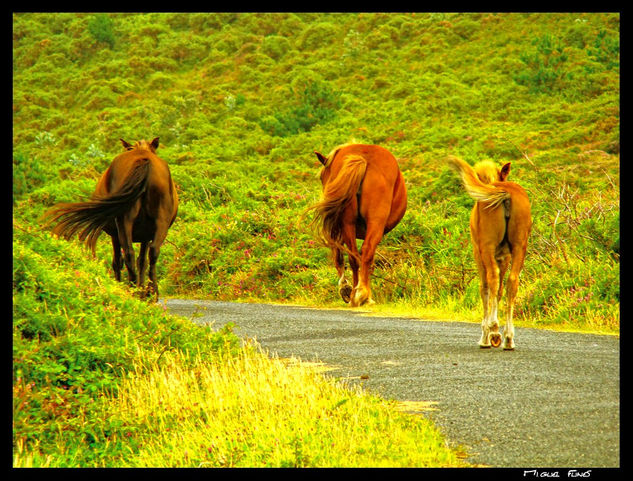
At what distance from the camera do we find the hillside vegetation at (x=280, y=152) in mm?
7762

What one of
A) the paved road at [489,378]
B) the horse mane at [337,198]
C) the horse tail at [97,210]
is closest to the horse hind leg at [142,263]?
the horse tail at [97,210]

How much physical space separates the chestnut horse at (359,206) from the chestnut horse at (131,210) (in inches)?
94.0

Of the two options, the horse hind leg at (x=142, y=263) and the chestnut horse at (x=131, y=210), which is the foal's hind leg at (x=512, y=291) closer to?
the chestnut horse at (x=131, y=210)

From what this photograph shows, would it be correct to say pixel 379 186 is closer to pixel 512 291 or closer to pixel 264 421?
pixel 512 291

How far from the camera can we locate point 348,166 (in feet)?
40.6

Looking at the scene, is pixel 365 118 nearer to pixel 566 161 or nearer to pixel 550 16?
pixel 566 161

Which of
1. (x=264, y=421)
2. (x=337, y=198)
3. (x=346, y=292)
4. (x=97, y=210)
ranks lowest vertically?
(x=264, y=421)

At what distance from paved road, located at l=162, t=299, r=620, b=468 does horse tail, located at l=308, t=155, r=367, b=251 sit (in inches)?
64.1

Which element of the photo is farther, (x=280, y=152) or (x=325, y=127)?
(x=325, y=127)

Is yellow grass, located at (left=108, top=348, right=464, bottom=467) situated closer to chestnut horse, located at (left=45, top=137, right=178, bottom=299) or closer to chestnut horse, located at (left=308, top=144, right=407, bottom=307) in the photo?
chestnut horse, located at (left=45, top=137, right=178, bottom=299)

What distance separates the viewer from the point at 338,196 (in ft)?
40.1

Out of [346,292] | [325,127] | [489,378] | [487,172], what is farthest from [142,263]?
[325,127]

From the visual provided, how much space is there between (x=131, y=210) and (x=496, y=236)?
240 inches
